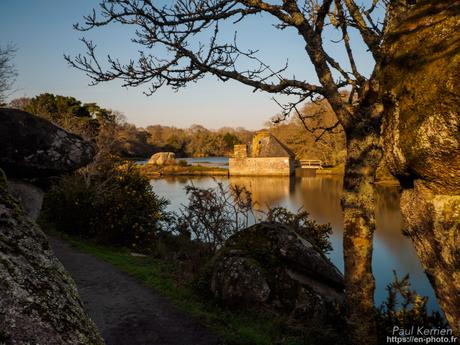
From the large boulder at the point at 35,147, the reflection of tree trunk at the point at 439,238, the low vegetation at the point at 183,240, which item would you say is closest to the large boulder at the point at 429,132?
the reflection of tree trunk at the point at 439,238

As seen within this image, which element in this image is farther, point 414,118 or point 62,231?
point 62,231

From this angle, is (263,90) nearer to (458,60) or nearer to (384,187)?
(458,60)

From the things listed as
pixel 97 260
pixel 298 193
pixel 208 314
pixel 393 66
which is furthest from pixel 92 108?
pixel 393 66

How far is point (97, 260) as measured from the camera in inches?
401

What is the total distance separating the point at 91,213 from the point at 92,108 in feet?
79.2

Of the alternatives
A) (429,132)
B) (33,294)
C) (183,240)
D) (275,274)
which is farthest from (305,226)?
(33,294)

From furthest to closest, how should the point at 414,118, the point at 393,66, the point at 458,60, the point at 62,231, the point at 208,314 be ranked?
the point at 62,231 < the point at 208,314 < the point at 393,66 < the point at 414,118 < the point at 458,60

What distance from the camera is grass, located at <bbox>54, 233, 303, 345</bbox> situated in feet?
19.7

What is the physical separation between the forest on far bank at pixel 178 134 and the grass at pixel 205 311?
3430 mm

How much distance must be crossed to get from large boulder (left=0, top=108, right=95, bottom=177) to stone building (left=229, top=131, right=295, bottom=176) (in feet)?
155

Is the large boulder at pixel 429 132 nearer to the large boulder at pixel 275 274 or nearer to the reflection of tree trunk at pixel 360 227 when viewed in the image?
the reflection of tree trunk at pixel 360 227

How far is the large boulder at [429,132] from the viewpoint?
3207 mm

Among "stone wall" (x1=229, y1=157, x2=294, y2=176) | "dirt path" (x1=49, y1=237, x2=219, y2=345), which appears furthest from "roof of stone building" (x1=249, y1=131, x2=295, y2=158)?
"dirt path" (x1=49, y1=237, x2=219, y2=345)

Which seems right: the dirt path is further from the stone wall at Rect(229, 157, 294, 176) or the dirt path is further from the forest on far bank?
the stone wall at Rect(229, 157, 294, 176)
